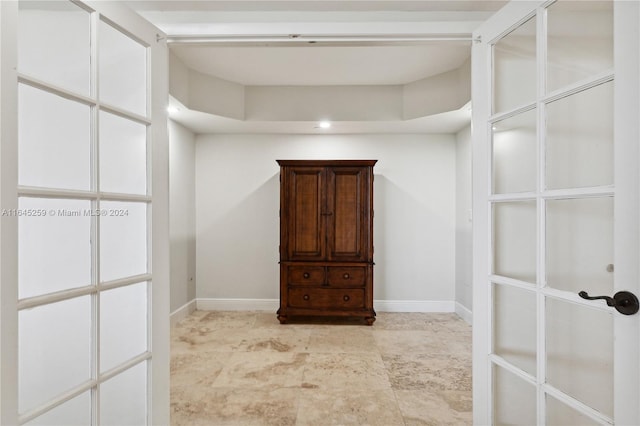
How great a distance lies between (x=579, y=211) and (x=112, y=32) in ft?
5.91

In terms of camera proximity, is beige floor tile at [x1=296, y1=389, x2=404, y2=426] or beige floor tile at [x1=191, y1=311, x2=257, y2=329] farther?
beige floor tile at [x1=191, y1=311, x2=257, y2=329]

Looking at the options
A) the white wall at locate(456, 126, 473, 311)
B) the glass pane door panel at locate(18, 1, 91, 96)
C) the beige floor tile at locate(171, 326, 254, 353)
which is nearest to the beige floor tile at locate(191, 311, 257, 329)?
the beige floor tile at locate(171, 326, 254, 353)

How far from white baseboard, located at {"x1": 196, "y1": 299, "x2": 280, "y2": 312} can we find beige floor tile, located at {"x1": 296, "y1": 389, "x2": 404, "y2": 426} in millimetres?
2122

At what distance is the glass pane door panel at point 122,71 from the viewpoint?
1.32 meters

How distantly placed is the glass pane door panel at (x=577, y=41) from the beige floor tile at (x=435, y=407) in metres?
1.87

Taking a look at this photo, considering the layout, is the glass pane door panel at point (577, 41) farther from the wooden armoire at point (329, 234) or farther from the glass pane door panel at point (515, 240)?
the wooden armoire at point (329, 234)

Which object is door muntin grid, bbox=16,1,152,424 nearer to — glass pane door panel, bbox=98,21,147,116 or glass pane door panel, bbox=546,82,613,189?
glass pane door panel, bbox=98,21,147,116

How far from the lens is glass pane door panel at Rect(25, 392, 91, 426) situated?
112 cm

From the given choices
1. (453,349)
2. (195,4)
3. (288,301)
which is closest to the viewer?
(195,4)

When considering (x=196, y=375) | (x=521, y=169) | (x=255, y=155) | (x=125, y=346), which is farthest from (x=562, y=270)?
(x=255, y=155)

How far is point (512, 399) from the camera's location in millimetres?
1389

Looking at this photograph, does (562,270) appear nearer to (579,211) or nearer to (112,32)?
(579,211)

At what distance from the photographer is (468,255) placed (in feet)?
12.9

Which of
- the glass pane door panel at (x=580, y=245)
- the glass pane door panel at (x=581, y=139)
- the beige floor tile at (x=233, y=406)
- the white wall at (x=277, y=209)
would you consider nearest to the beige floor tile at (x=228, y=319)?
the white wall at (x=277, y=209)
